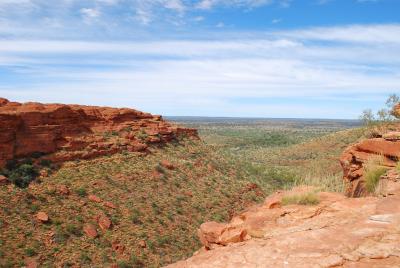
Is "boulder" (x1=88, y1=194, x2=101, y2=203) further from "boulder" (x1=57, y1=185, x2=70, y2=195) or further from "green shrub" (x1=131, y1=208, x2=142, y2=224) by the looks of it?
"green shrub" (x1=131, y1=208, x2=142, y2=224)

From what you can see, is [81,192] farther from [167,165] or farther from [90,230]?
[167,165]

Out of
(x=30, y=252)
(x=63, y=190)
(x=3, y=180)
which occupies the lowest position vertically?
(x=30, y=252)

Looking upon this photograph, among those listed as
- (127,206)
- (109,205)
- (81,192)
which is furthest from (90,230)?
(81,192)

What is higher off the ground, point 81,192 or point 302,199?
point 302,199

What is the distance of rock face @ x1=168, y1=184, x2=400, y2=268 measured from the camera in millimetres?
5539

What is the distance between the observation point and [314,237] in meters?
6.25

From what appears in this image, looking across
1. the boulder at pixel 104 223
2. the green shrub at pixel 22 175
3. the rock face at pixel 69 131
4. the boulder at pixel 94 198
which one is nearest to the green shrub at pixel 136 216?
the boulder at pixel 104 223

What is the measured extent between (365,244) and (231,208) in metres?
23.8

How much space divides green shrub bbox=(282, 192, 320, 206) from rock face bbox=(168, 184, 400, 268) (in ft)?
0.48

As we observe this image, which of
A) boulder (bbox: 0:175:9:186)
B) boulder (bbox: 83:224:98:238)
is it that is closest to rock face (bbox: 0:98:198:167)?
boulder (bbox: 0:175:9:186)

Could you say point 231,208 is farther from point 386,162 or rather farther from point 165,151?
point 386,162

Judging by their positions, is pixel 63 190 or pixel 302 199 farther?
pixel 63 190

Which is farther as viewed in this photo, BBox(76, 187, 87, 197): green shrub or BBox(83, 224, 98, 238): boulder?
BBox(76, 187, 87, 197): green shrub

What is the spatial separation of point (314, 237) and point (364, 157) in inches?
241
